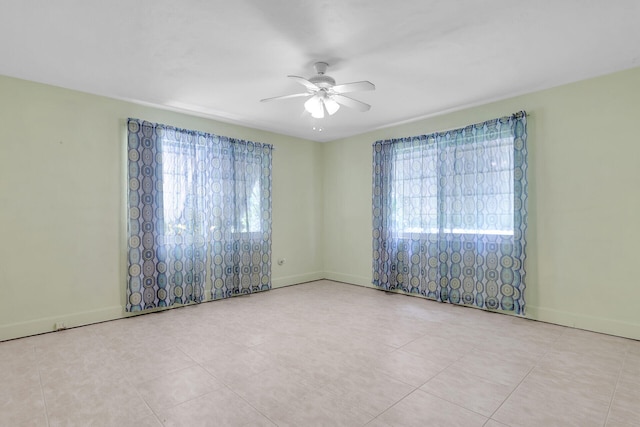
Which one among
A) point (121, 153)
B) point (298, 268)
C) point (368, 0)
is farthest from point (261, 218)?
point (368, 0)

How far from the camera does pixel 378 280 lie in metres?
5.27

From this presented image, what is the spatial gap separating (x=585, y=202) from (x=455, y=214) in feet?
4.52

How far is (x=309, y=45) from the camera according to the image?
2.70m

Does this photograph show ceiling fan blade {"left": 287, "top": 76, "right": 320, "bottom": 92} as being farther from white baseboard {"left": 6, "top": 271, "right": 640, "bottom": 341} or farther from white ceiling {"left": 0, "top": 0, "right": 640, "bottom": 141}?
white baseboard {"left": 6, "top": 271, "right": 640, "bottom": 341}

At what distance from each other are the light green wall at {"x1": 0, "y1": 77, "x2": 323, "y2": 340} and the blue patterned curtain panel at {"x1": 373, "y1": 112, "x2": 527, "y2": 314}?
346 cm

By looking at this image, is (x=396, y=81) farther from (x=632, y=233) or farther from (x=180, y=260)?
(x=180, y=260)

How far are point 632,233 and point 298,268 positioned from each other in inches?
176

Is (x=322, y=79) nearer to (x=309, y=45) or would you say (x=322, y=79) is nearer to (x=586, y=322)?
(x=309, y=45)

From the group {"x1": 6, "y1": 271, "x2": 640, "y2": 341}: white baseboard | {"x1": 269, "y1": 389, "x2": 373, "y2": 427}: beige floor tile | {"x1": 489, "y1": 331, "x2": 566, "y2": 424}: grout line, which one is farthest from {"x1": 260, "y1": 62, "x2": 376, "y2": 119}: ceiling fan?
{"x1": 6, "y1": 271, "x2": 640, "y2": 341}: white baseboard

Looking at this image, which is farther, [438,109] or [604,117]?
[438,109]

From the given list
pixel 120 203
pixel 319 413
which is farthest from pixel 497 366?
pixel 120 203

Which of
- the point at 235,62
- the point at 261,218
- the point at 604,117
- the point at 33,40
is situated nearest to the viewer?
the point at 33,40

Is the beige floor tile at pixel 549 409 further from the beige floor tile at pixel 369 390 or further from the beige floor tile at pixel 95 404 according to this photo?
the beige floor tile at pixel 95 404

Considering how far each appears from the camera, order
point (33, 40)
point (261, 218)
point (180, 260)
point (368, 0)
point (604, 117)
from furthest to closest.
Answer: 1. point (261, 218)
2. point (180, 260)
3. point (604, 117)
4. point (33, 40)
5. point (368, 0)
